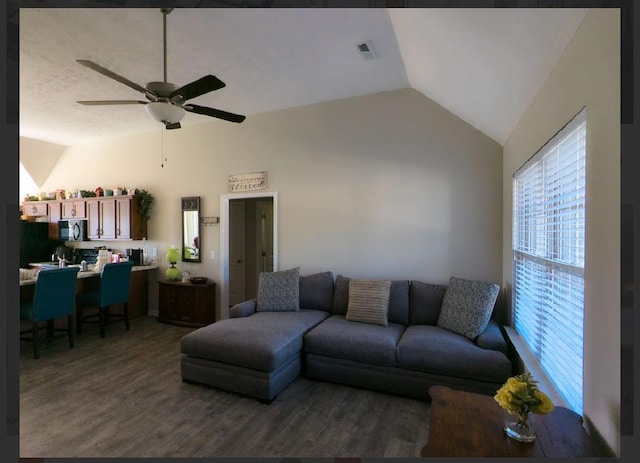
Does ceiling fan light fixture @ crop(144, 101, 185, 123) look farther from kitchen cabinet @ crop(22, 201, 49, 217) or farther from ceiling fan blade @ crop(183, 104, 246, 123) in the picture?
kitchen cabinet @ crop(22, 201, 49, 217)

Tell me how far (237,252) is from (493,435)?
5197 mm

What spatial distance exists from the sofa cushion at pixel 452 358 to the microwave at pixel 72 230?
231 inches

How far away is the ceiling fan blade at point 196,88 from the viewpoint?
2.10 m

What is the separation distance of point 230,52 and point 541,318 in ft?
10.7

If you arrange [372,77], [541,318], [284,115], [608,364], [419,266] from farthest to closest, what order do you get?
1. [284,115]
2. [419,266]
3. [372,77]
4. [541,318]
5. [608,364]

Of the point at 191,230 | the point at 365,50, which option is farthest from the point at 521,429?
the point at 191,230

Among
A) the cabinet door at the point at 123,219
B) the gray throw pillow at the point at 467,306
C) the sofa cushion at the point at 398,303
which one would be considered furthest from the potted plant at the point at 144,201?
the gray throw pillow at the point at 467,306

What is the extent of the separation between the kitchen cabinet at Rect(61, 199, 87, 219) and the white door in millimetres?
2605

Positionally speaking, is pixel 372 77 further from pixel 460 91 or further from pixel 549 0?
pixel 549 0

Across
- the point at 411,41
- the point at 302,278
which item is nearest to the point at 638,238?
the point at 411,41

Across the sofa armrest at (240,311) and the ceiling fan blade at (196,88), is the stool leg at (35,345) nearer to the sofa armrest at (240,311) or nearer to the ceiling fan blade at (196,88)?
the sofa armrest at (240,311)

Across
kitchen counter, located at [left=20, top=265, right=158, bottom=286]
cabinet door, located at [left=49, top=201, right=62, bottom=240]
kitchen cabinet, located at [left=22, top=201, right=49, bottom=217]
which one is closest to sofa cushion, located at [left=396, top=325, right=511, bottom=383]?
kitchen counter, located at [left=20, top=265, right=158, bottom=286]

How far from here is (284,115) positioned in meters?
4.21

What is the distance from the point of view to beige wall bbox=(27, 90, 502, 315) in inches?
133
